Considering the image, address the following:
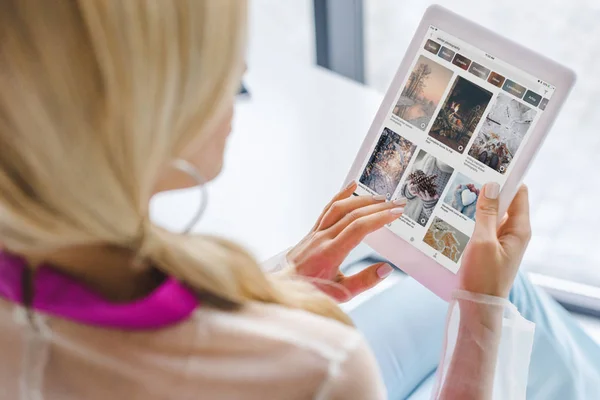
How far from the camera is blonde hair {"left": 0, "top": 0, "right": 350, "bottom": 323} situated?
399 millimetres

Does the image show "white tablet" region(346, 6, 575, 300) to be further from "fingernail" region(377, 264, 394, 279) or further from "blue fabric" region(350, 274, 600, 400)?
"blue fabric" region(350, 274, 600, 400)

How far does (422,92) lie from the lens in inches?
33.1

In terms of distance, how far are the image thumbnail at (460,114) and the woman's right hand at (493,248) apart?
Answer: 8 cm

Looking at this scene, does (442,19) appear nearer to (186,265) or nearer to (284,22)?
(186,265)

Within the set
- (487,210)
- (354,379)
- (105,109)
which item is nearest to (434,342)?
(487,210)

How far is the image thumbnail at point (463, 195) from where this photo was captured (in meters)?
0.81

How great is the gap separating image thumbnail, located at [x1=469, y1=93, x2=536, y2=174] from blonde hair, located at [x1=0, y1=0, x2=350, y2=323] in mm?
420

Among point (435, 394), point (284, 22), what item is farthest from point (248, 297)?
point (284, 22)

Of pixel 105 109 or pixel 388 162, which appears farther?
pixel 388 162

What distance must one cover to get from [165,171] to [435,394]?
1.41 ft

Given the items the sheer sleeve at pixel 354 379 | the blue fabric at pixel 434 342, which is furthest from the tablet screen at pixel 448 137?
the sheer sleeve at pixel 354 379

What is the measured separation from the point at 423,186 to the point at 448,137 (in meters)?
0.07

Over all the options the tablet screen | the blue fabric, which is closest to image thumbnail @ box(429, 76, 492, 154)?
the tablet screen

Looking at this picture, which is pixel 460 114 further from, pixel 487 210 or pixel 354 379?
pixel 354 379
